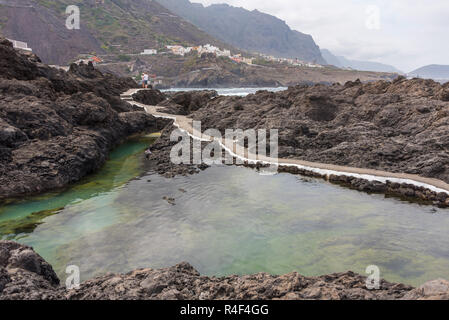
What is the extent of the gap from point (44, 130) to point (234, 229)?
13.9 meters

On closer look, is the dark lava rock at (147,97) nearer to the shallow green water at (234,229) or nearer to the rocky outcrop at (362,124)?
the rocky outcrop at (362,124)

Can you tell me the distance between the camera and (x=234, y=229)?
1204 cm

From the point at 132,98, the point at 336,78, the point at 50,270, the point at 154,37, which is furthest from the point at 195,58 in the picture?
the point at 50,270

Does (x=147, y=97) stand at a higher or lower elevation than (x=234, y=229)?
higher

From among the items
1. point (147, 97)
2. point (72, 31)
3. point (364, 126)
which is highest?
point (72, 31)

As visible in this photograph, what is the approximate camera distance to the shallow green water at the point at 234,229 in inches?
383

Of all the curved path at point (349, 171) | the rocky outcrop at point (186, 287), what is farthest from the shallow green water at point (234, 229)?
the rocky outcrop at point (186, 287)

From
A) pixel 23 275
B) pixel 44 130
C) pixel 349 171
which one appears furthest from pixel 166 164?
pixel 23 275

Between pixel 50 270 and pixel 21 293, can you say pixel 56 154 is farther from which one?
pixel 21 293

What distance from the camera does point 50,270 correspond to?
25.7 ft

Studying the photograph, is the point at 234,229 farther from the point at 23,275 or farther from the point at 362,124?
the point at 362,124

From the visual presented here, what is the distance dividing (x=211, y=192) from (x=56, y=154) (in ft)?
31.0

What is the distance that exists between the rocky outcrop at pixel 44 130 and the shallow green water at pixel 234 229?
1.45 m

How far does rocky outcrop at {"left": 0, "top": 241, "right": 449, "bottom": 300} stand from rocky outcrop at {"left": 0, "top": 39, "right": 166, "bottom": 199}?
9.94 m
